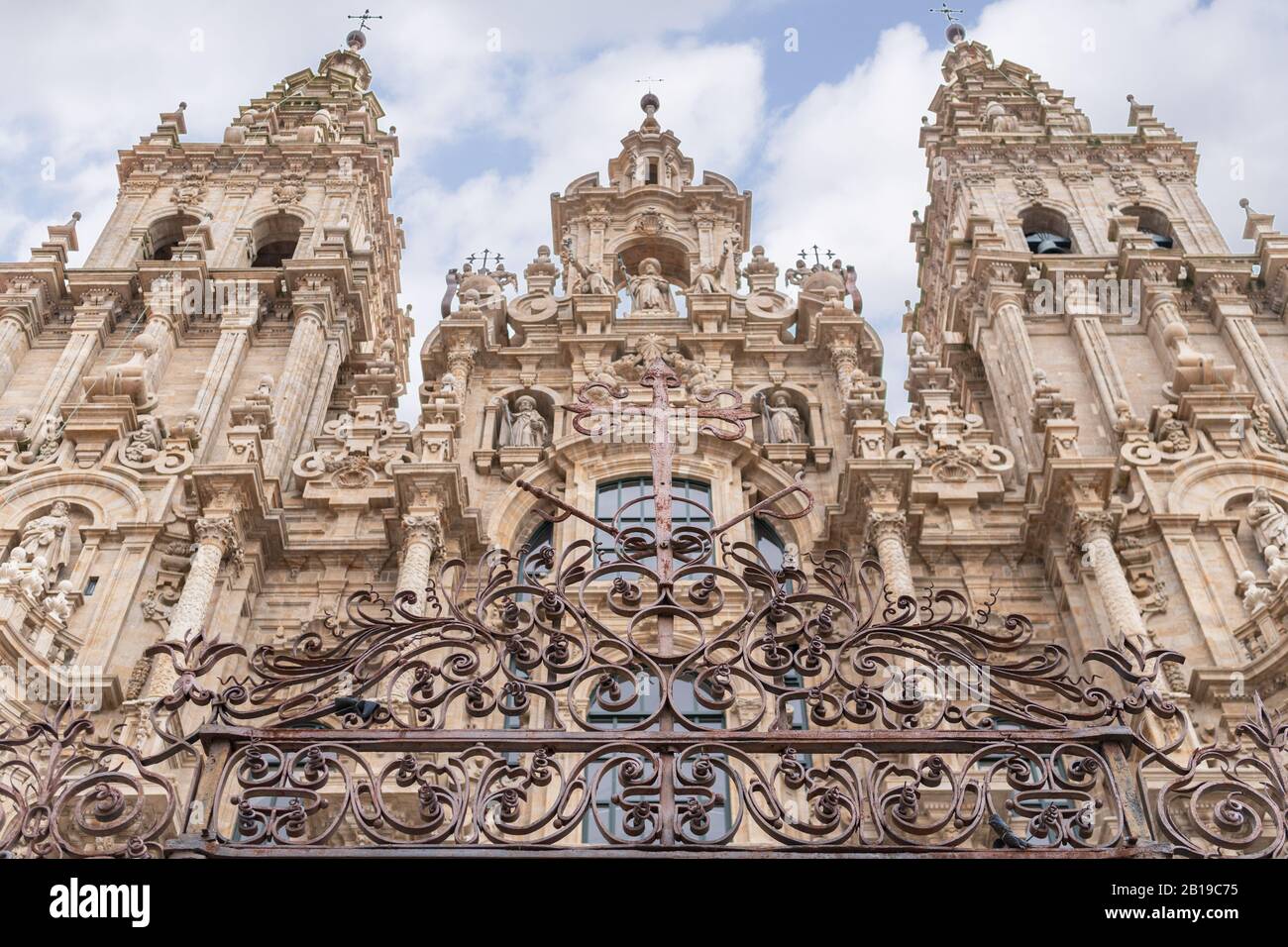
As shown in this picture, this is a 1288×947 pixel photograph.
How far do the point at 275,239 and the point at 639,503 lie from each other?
36.8 feet

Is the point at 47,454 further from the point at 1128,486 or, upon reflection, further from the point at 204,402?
the point at 1128,486

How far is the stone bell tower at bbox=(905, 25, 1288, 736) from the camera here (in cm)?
1528

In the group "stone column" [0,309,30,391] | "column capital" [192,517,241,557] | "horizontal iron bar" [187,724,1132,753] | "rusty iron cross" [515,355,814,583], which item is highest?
"stone column" [0,309,30,391]

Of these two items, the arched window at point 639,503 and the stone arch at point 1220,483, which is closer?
the stone arch at point 1220,483

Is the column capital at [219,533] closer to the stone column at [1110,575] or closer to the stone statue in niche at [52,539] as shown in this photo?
the stone statue in niche at [52,539]

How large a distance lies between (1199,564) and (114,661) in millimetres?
11988

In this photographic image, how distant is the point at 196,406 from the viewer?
1902cm

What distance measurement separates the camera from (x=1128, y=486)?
17219 mm

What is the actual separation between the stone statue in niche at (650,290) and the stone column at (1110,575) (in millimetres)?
8711

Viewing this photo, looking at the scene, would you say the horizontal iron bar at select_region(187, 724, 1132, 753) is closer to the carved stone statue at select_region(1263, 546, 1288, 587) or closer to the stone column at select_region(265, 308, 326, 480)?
the carved stone statue at select_region(1263, 546, 1288, 587)

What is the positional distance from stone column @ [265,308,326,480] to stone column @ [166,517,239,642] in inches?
57.7

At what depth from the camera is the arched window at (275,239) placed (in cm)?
2523

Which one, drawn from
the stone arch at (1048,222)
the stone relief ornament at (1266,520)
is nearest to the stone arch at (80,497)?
the stone relief ornament at (1266,520)

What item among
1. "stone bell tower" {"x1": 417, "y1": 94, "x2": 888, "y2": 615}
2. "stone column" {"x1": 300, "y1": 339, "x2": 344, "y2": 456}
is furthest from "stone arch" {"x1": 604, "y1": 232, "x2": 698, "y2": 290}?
"stone column" {"x1": 300, "y1": 339, "x2": 344, "y2": 456}
